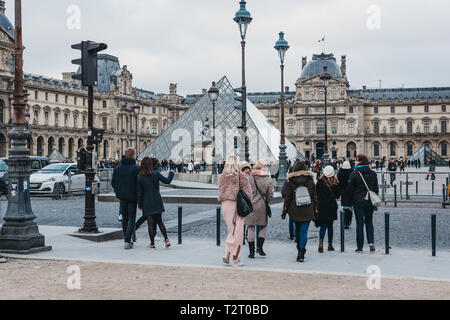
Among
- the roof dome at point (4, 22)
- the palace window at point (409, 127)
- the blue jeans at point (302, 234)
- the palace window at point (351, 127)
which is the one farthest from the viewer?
the palace window at point (409, 127)

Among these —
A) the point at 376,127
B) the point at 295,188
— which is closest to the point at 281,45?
the point at 295,188

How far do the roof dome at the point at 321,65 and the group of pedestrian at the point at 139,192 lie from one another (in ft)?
235

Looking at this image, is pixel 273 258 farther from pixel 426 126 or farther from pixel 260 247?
pixel 426 126

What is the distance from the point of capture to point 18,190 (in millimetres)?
7707

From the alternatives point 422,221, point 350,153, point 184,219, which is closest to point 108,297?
point 184,219

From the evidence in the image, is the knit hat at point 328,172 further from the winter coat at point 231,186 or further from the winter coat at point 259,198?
the winter coat at point 231,186

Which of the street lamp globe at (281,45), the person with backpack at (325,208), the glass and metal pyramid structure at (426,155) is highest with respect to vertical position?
the street lamp globe at (281,45)

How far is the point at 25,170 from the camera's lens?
7.75 m

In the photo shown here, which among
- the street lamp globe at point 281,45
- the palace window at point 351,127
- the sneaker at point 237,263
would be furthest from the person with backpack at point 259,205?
the palace window at point 351,127

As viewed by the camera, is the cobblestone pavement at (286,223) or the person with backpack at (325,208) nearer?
the person with backpack at (325,208)

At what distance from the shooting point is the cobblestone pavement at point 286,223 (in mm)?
9008

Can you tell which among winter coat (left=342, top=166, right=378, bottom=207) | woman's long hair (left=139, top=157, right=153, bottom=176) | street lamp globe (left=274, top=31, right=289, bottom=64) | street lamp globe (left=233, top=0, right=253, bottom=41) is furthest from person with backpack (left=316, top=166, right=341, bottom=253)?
street lamp globe (left=274, top=31, right=289, bottom=64)

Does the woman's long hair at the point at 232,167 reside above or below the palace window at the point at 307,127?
below

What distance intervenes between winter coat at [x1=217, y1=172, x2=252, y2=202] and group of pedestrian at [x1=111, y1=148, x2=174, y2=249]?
126 centimetres
